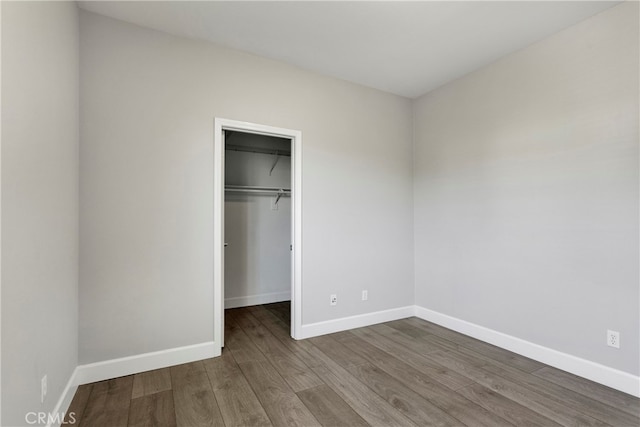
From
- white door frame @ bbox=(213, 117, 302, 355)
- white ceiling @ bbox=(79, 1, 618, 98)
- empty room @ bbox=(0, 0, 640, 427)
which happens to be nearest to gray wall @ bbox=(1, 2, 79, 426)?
empty room @ bbox=(0, 0, 640, 427)

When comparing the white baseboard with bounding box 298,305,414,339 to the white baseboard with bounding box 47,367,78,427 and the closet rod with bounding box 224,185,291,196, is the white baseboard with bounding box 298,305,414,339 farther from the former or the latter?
the closet rod with bounding box 224,185,291,196

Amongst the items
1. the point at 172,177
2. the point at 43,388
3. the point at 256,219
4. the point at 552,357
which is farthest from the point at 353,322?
the point at 43,388

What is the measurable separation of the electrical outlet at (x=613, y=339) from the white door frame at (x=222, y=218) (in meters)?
2.48

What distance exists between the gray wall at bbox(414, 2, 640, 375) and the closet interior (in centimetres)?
222

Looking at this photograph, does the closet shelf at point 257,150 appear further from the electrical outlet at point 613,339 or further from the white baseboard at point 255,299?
the electrical outlet at point 613,339

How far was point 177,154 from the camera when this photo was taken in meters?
2.55

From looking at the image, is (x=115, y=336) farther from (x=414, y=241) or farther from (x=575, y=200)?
(x=575, y=200)

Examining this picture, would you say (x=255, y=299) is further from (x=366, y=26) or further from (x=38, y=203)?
(x=366, y=26)

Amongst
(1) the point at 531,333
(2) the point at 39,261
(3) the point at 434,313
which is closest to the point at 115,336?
(2) the point at 39,261

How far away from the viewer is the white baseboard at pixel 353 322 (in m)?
3.14

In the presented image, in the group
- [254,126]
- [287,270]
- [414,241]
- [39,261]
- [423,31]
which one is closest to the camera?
[39,261]

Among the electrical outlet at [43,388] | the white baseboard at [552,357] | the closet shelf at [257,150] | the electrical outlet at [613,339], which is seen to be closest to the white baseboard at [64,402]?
the electrical outlet at [43,388]

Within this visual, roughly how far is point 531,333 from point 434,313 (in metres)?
1.07

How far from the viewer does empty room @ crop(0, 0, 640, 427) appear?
1.79 m
